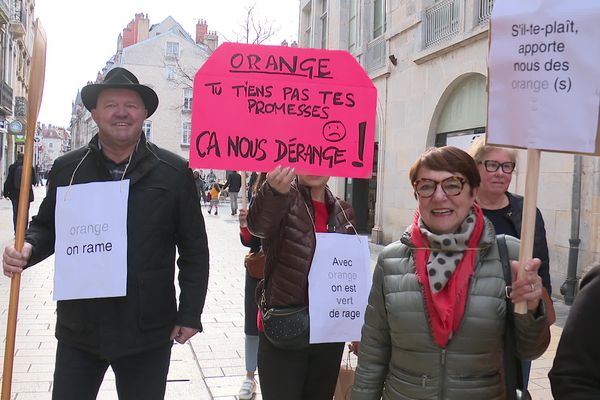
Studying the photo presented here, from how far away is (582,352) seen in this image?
4.72 feet

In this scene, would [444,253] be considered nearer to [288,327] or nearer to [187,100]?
[288,327]

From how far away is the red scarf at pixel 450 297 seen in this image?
76.9 inches

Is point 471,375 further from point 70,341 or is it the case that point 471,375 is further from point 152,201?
point 70,341

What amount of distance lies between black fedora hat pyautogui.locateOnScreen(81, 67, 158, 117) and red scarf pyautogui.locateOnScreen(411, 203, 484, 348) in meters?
1.50

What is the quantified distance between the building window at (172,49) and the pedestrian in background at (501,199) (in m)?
54.2

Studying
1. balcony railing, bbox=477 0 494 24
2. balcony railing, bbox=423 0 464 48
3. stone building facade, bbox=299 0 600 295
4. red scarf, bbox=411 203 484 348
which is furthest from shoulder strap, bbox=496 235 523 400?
balcony railing, bbox=423 0 464 48

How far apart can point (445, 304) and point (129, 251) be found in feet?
4.48

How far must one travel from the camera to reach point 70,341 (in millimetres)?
2451

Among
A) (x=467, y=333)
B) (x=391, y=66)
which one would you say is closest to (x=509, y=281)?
(x=467, y=333)

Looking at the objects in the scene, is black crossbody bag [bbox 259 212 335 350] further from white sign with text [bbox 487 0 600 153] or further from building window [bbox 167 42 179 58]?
building window [bbox 167 42 179 58]

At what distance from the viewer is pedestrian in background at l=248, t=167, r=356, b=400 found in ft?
8.57

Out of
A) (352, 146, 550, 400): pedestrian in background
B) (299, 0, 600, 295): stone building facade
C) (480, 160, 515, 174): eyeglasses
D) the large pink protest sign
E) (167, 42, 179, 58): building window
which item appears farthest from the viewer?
(167, 42, 179, 58): building window

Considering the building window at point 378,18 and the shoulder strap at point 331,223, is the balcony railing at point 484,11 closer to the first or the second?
the building window at point 378,18

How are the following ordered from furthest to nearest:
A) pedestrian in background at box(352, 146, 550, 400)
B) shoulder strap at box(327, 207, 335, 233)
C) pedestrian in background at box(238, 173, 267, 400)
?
pedestrian in background at box(238, 173, 267, 400) < shoulder strap at box(327, 207, 335, 233) < pedestrian in background at box(352, 146, 550, 400)
